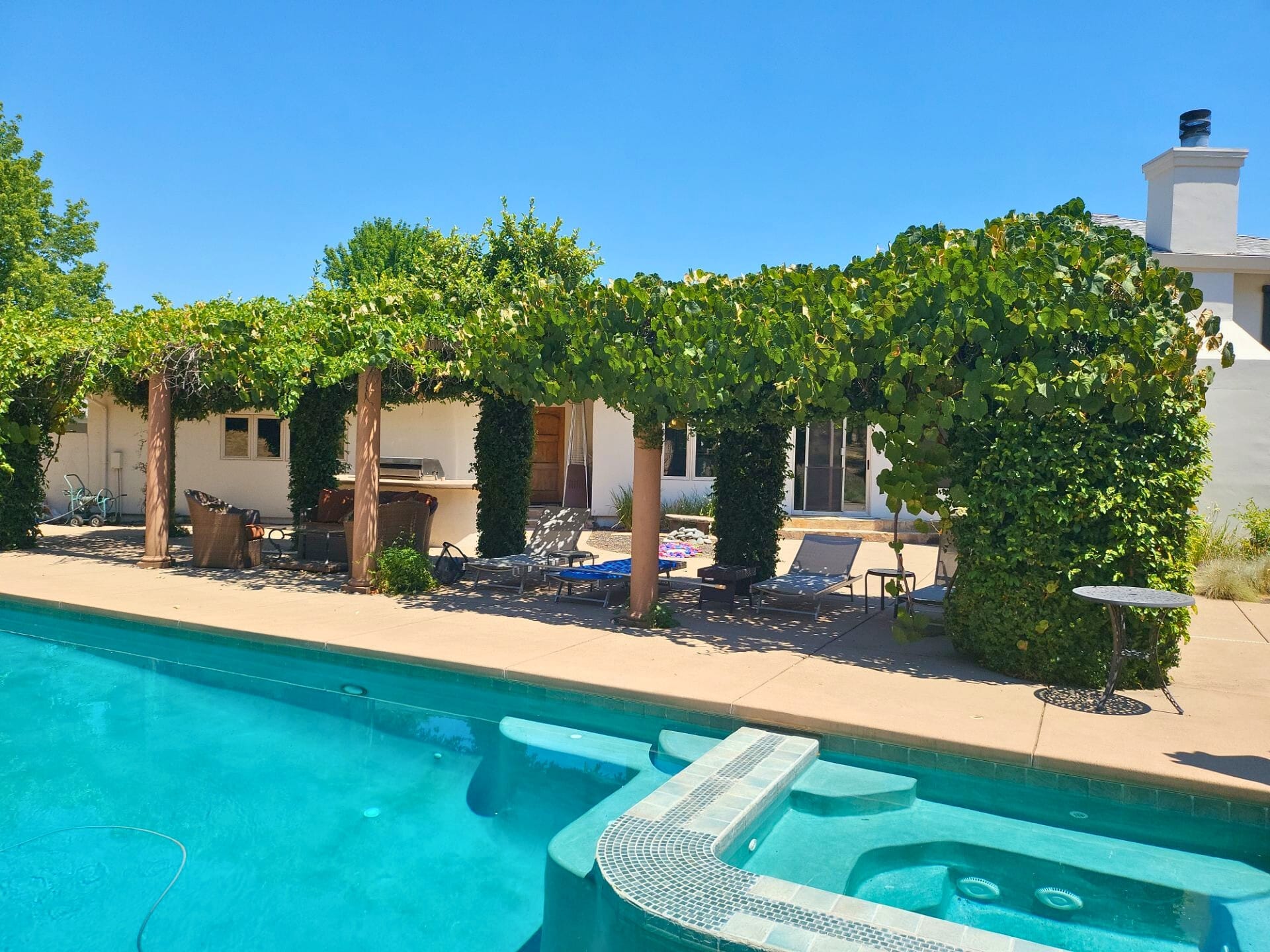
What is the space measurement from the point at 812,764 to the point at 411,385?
8.81 metres

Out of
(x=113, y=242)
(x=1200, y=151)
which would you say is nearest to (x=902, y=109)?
(x=1200, y=151)

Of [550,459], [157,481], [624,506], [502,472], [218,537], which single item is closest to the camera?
[218,537]

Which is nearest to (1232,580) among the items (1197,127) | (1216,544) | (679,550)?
(1216,544)

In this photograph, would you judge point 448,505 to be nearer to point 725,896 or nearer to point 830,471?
point 830,471

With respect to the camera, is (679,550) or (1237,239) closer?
(679,550)

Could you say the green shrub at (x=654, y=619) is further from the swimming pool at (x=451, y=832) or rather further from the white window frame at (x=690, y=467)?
the white window frame at (x=690, y=467)

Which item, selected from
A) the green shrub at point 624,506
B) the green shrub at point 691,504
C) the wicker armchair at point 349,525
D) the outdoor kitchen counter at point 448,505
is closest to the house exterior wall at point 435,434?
the green shrub at point 624,506

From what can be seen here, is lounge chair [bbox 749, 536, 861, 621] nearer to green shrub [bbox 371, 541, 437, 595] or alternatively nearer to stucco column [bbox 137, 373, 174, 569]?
green shrub [bbox 371, 541, 437, 595]

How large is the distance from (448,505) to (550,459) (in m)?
5.96

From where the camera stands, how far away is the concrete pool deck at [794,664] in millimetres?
5039

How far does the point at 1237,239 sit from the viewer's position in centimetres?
1741

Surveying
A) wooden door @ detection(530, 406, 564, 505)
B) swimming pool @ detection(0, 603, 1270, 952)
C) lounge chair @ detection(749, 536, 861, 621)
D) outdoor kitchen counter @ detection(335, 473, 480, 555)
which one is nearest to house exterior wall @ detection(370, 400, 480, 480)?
wooden door @ detection(530, 406, 564, 505)

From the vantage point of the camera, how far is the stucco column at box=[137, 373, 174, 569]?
12.1 metres

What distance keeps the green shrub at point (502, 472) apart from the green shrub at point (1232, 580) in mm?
8850
